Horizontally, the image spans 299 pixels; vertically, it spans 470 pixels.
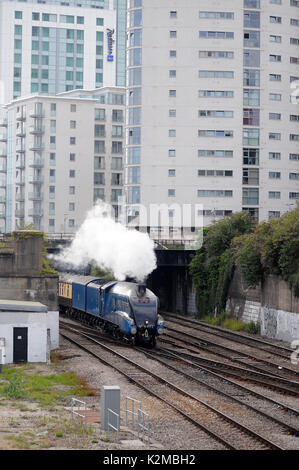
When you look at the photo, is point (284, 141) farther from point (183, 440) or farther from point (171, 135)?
point (183, 440)

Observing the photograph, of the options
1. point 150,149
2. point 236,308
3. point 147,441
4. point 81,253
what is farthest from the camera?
point 150,149

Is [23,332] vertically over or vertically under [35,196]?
under

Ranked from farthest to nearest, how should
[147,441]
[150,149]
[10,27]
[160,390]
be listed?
[10,27] < [150,149] < [160,390] < [147,441]

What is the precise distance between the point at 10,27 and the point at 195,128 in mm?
70335

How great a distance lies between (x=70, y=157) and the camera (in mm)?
108875

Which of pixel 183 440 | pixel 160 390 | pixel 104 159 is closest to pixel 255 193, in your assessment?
pixel 104 159

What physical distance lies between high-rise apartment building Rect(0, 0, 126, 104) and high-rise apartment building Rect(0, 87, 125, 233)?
3157 cm

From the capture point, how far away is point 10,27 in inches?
5458

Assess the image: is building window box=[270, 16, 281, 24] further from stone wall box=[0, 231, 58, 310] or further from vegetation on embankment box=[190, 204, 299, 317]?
stone wall box=[0, 231, 58, 310]

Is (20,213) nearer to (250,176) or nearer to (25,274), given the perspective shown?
Answer: (250,176)

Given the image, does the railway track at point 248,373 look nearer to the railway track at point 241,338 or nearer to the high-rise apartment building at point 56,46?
the railway track at point 241,338

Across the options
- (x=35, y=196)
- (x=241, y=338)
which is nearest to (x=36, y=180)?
(x=35, y=196)

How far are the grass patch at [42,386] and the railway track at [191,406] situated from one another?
218 centimetres

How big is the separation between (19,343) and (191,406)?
11.3m
